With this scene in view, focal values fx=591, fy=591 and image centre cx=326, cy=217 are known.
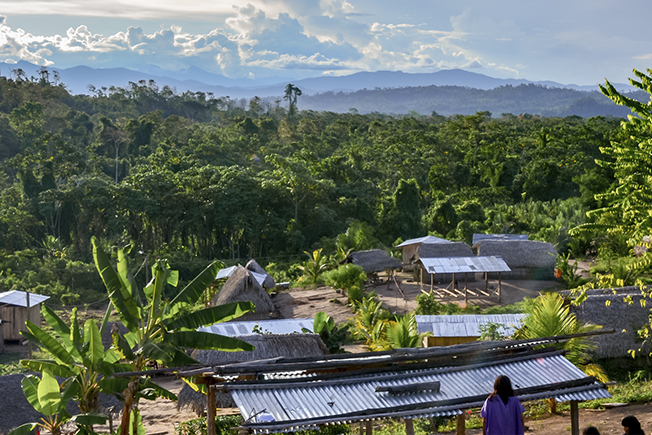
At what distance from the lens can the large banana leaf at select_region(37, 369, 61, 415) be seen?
7.06m

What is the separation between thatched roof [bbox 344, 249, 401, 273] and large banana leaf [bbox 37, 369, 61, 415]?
15.4 meters

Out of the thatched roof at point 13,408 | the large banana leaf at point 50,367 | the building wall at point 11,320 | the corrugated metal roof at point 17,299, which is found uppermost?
the large banana leaf at point 50,367

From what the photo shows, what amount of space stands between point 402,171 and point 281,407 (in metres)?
35.0

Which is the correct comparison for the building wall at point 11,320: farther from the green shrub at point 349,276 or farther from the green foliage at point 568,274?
the green foliage at point 568,274

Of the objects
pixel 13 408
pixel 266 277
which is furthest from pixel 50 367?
pixel 266 277

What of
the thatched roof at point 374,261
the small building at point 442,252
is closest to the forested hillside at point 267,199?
the thatched roof at point 374,261

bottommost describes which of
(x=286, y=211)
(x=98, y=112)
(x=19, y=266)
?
(x=19, y=266)

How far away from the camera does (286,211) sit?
31516 millimetres

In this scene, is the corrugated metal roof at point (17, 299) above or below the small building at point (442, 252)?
below

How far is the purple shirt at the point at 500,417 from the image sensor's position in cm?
508

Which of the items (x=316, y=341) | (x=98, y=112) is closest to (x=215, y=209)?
(x=316, y=341)

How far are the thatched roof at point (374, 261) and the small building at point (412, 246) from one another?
3.26 feet

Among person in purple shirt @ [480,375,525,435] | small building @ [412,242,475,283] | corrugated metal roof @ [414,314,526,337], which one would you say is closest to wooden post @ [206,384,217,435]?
person in purple shirt @ [480,375,525,435]

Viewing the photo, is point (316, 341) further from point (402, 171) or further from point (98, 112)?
point (98, 112)
